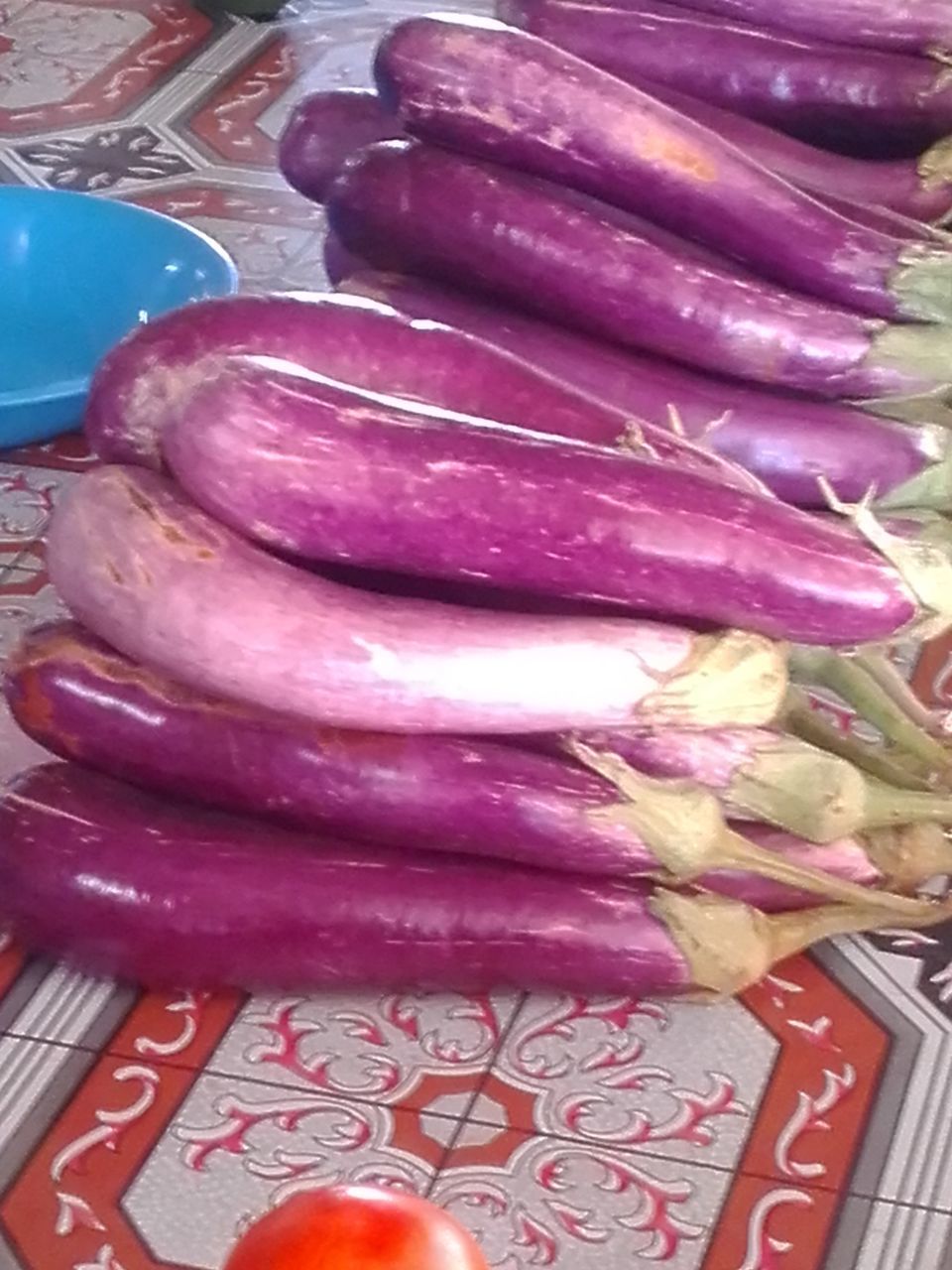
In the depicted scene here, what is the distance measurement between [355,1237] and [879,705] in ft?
1.28

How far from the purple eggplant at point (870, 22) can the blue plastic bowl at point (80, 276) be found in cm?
35

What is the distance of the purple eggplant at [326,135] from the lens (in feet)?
3.77

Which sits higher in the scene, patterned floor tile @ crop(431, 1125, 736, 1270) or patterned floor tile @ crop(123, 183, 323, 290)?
patterned floor tile @ crop(123, 183, 323, 290)

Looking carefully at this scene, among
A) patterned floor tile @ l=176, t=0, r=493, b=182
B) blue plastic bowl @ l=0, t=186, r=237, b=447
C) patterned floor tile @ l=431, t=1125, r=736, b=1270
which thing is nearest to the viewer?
patterned floor tile @ l=431, t=1125, r=736, b=1270

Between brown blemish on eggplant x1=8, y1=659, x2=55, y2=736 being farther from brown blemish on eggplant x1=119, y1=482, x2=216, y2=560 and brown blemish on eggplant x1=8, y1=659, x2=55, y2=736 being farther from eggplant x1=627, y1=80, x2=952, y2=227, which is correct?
eggplant x1=627, y1=80, x2=952, y2=227

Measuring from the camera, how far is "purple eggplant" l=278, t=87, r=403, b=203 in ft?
3.77

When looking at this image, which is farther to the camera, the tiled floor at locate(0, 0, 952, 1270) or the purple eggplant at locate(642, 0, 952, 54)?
the purple eggplant at locate(642, 0, 952, 54)

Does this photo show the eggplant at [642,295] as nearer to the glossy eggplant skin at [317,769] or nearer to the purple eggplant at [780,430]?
the purple eggplant at [780,430]

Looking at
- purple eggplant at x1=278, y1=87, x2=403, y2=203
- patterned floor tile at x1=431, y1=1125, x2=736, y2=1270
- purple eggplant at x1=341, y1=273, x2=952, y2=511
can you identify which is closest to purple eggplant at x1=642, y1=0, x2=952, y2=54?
purple eggplant at x1=278, y1=87, x2=403, y2=203

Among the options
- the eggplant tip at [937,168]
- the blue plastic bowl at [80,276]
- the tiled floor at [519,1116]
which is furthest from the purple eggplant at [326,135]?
the tiled floor at [519,1116]

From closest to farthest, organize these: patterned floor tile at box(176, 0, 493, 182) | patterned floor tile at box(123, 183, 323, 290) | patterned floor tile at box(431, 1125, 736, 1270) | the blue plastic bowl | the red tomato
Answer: the red tomato
patterned floor tile at box(431, 1125, 736, 1270)
the blue plastic bowl
patterned floor tile at box(123, 183, 323, 290)
patterned floor tile at box(176, 0, 493, 182)

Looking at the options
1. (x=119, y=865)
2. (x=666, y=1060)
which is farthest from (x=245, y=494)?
(x=666, y=1060)

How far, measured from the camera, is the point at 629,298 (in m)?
0.97

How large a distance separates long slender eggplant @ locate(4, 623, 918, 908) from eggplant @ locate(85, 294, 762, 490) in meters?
0.10
